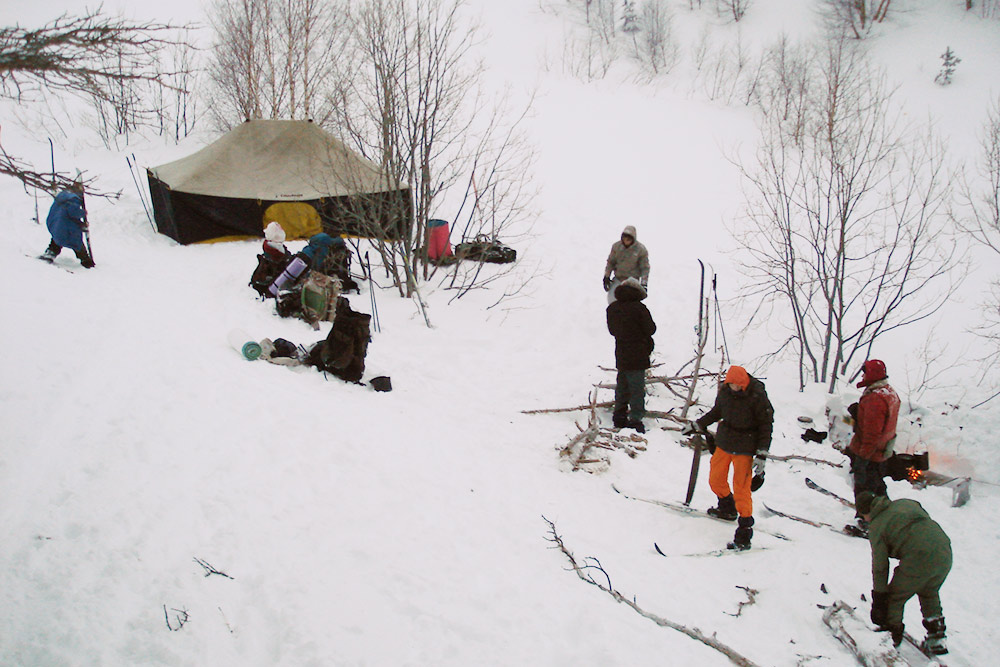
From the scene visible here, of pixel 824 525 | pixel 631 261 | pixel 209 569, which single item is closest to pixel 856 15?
pixel 631 261

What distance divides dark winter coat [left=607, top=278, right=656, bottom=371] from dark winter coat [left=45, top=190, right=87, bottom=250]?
7.97 metres

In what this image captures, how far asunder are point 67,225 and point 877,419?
10.7 m

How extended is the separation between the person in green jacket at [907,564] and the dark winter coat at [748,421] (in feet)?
3.21

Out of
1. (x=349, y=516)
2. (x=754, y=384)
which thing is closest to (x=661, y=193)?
(x=754, y=384)

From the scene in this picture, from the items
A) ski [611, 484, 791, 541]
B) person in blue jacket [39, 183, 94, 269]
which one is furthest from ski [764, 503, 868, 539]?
person in blue jacket [39, 183, 94, 269]

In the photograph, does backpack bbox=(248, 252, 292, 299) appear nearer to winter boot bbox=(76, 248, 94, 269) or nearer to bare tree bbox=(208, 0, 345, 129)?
winter boot bbox=(76, 248, 94, 269)

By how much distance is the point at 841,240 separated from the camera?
28.8 feet

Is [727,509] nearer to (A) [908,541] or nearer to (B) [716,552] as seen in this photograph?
(B) [716,552]

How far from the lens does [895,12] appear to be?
25500mm

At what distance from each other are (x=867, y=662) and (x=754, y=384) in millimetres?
1985

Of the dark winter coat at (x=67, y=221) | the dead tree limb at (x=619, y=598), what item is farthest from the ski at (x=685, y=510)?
the dark winter coat at (x=67, y=221)

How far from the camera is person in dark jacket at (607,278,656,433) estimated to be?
695cm

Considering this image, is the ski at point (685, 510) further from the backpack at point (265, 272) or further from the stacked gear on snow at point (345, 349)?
the backpack at point (265, 272)

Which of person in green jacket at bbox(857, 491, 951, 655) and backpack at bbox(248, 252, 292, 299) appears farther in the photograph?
backpack at bbox(248, 252, 292, 299)
